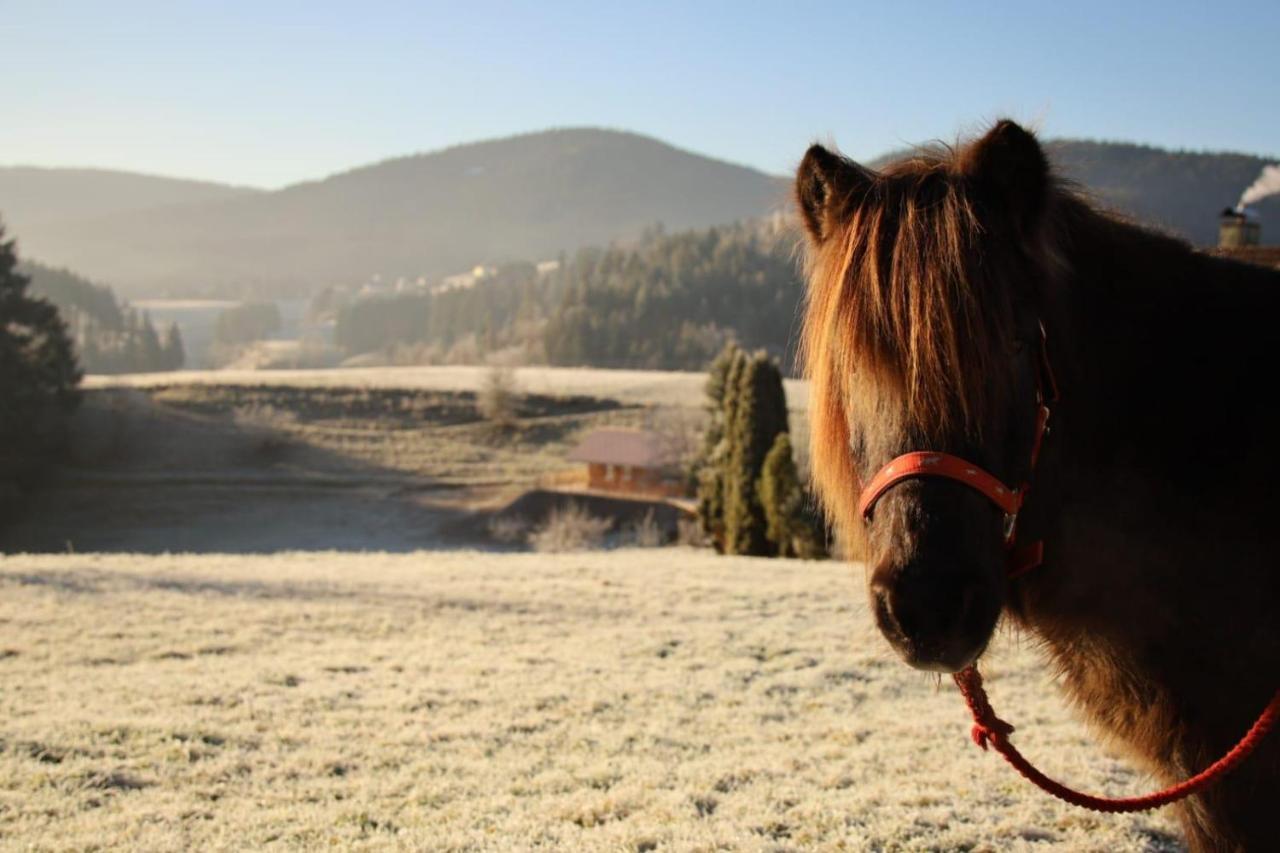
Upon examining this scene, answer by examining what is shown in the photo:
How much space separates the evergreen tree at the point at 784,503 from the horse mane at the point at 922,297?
28519mm

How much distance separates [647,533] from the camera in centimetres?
4294

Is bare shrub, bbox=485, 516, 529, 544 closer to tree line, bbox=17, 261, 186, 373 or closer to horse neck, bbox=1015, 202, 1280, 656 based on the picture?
horse neck, bbox=1015, 202, 1280, 656

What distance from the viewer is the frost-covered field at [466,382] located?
6762 cm

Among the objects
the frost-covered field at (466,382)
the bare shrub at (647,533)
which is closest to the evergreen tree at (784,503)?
the bare shrub at (647,533)

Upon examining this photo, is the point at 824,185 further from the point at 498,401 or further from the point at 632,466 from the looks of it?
the point at 498,401

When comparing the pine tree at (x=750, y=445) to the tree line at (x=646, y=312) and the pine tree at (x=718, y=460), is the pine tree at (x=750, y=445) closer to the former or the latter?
the pine tree at (x=718, y=460)

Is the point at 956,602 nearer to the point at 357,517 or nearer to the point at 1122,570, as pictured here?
the point at 1122,570

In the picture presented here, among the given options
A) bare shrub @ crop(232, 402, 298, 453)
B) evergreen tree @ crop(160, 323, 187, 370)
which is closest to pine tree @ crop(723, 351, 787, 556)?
bare shrub @ crop(232, 402, 298, 453)

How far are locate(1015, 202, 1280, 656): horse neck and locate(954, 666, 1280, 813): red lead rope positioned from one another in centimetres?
28

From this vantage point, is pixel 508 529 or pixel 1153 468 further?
pixel 508 529

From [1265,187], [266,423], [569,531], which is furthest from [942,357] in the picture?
[266,423]

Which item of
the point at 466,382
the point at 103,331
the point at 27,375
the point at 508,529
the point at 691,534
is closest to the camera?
the point at 691,534

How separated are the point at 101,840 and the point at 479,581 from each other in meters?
11.5

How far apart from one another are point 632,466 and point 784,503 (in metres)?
20.8
